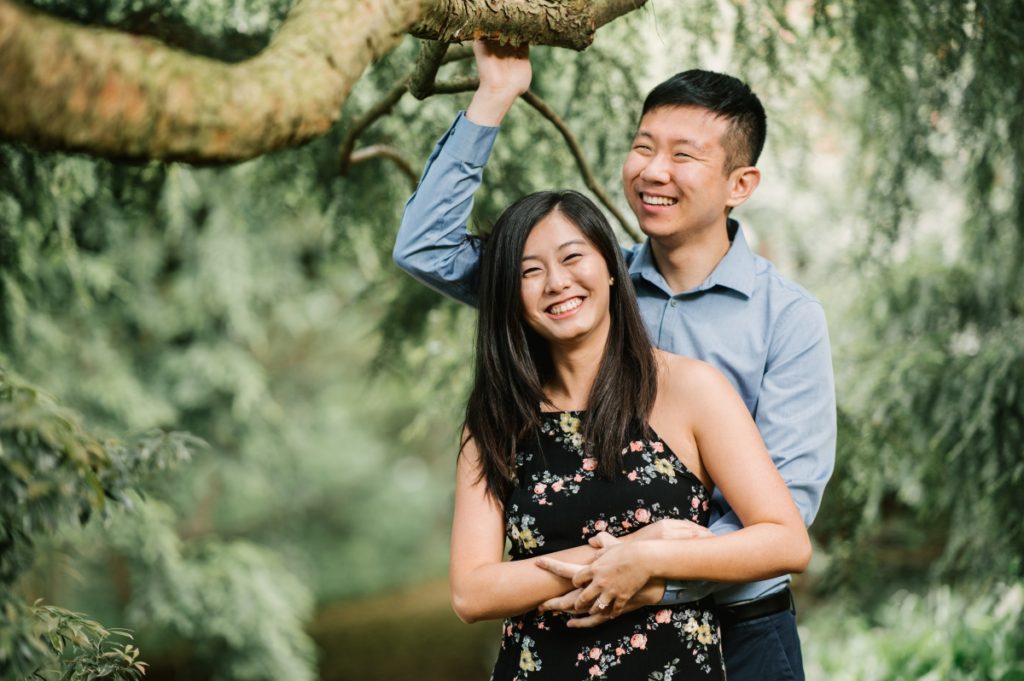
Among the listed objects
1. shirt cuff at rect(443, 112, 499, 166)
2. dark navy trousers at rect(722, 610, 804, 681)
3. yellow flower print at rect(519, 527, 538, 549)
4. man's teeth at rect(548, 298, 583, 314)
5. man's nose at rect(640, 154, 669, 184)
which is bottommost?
dark navy trousers at rect(722, 610, 804, 681)

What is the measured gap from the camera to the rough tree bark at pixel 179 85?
1.07 metres

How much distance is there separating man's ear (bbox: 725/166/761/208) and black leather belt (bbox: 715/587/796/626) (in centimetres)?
83

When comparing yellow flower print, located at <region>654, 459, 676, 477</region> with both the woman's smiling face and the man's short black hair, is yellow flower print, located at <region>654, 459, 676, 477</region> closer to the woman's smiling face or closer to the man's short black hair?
the woman's smiling face

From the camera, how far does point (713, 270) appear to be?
2184 millimetres

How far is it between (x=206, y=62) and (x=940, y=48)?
7.13 ft

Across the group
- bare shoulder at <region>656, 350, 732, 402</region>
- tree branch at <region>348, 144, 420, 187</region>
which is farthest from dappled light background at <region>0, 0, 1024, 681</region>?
bare shoulder at <region>656, 350, 732, 402</region>

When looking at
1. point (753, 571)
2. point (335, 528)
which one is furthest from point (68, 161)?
point (335, 528)

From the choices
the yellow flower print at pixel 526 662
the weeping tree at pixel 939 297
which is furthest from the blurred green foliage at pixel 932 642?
the yellow flower print at pixel 526 662

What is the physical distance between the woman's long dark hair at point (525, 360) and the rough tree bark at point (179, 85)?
1.79 ft

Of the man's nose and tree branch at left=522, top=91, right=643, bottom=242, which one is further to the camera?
tree branch at left=522, top=91, right=643, bottom=242

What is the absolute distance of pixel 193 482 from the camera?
718 cm

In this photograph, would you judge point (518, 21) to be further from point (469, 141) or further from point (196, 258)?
point (196, 258)

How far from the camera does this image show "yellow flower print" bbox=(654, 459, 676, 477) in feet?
6.18

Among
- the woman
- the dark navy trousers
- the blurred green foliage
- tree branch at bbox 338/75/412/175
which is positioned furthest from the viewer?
the blurred green foliage
